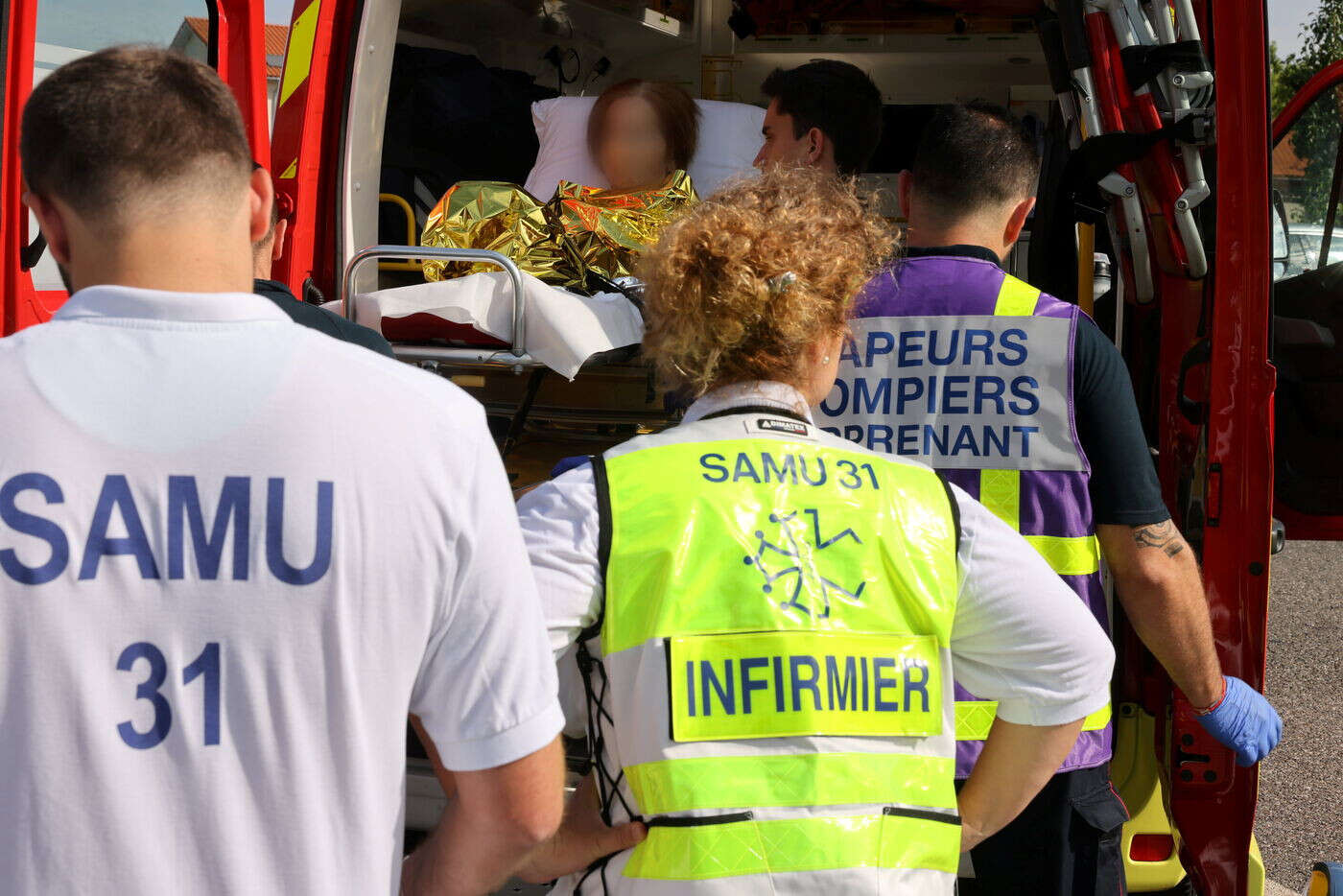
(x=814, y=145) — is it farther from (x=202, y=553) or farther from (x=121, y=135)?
(x=202, y=553)

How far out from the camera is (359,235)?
331cm

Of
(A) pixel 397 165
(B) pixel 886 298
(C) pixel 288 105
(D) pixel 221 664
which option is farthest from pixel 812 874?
(A) pixel 397 165

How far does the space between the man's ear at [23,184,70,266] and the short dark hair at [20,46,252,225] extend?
1 cm

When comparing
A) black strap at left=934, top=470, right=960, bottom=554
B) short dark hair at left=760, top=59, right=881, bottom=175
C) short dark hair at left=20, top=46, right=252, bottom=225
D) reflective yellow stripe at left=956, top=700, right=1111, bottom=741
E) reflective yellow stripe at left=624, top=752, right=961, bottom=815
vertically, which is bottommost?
reflective yellow stripe at left=956, top=700, right=1111, bottom=741

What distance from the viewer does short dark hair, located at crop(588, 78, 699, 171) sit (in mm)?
3752

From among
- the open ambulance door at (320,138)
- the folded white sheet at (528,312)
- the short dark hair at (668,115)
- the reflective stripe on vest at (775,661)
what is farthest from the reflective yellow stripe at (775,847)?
the short dark hair at (668,115)

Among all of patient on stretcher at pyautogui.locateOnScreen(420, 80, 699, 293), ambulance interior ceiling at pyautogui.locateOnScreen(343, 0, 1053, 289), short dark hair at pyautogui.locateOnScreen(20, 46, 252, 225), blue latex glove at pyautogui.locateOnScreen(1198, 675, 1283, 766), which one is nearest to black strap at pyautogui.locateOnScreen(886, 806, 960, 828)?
short dark hair at pyautogui.locateOnScreen(20, 46, 252, 225)

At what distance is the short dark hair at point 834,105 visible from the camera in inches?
122

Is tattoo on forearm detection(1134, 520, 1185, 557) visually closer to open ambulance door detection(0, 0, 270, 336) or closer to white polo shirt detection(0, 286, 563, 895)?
white polo shirt detection(0, 286, 563, 895)

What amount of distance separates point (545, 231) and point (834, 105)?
2.59 feet

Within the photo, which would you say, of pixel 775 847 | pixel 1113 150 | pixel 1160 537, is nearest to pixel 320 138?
pixel 1113 150

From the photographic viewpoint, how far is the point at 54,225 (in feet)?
3.67

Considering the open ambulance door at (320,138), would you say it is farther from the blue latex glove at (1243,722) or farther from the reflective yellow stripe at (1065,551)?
the blue latex glove at (1243,722)

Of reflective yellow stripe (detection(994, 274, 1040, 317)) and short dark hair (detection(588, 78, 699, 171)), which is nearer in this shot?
reflective yellow stripe (detection(994, 274, 1040, 317))
